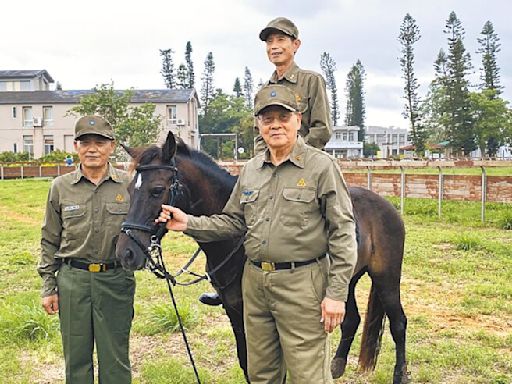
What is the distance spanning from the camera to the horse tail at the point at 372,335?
4.70m

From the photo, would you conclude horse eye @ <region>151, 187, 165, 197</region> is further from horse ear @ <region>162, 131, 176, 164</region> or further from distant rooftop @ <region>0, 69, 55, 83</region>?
distant rooftop @ <region>0, 69, 55, 83</region>

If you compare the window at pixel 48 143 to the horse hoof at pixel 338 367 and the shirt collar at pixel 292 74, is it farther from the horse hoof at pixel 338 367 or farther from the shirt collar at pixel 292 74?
the shirt collar at pixel 292 74

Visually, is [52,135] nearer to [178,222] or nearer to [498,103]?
[498,103]

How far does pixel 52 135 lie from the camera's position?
45.0 m

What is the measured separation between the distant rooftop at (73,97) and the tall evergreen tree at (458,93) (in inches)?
922

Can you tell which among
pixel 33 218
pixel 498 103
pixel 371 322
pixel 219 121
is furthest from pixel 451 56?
pixel 371 322

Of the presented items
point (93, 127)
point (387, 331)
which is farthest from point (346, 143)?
point (93, 127)

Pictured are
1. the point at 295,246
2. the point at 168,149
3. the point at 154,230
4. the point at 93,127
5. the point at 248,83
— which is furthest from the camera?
the point at 248,83

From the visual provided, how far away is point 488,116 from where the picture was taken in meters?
50.8

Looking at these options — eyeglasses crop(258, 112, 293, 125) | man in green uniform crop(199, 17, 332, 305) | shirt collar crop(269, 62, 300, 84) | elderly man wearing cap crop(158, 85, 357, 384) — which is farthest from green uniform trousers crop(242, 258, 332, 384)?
shirt collar crop(269, 62, 300, 84)

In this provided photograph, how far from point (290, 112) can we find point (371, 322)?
8.53 ft

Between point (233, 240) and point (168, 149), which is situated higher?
point (168, 149)

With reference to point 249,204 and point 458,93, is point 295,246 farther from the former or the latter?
point 458,93

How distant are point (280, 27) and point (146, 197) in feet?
4.84
